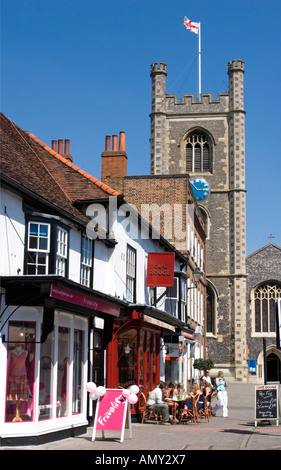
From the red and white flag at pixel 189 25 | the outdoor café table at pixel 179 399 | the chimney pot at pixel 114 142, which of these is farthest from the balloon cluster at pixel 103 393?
the red and white flag at pixel 189 25

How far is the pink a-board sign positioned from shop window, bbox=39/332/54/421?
96 cm

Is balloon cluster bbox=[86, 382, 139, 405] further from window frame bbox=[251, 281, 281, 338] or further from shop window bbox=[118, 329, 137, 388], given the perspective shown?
window frame bbox=[251, 281, 281, 338]

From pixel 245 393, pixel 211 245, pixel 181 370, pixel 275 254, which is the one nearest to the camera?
pixel 181 370

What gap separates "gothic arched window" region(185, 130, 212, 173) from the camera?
184ft

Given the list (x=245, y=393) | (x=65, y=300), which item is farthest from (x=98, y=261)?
(x=245, y=393)

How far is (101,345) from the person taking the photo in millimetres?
17156

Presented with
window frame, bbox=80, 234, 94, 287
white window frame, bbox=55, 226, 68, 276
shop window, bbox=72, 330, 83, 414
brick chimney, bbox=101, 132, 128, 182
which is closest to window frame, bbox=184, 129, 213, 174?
brick chimney, bbox=101, 132, 128, 182

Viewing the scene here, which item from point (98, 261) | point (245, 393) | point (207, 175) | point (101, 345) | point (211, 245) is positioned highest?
point (207, 175)

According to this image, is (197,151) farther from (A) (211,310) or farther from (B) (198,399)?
(B) (198,399)

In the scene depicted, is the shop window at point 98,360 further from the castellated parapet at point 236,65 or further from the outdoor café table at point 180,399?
the castellated parapet at point 236,65

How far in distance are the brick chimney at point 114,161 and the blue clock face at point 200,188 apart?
25.0m

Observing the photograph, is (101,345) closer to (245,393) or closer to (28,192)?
(28,192)

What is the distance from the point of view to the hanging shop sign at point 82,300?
12.3 metres

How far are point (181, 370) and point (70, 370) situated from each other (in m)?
15.9
